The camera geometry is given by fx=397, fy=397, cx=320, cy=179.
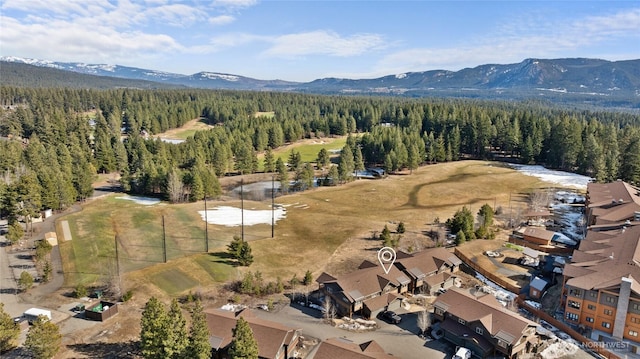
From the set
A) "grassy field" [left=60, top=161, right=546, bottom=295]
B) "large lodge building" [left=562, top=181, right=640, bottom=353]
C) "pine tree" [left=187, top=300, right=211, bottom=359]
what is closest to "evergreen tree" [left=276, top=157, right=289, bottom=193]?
"grassy field" [left=60, top=161, right=546, bottom=295]

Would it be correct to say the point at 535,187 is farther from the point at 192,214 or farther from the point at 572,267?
the point at 192,214

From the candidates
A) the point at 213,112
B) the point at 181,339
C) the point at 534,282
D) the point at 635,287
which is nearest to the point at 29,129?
the point at 213,112

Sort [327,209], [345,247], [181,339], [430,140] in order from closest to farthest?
1. [181,339]
2. [345,247]
3. [327,209]
4. [430,140]

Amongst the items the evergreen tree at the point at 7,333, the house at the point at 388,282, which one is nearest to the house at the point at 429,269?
the house at the point at 388,282

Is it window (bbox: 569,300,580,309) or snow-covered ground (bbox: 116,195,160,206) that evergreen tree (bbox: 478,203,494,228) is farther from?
snow-covered ground (bbox: 116,195,160,206)

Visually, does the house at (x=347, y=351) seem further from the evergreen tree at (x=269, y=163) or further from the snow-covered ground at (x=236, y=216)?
the evergreen tree at (x=269, y=163)
